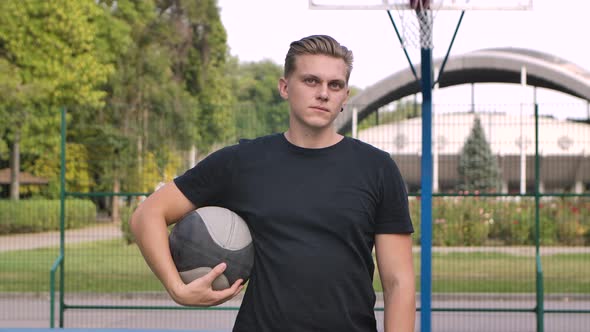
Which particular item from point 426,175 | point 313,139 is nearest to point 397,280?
point 313,139

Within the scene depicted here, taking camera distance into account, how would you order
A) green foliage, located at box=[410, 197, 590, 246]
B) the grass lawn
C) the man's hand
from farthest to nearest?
the grass lawn
green foliage, located at box=[410, 197, 590, 246]
the man's hand

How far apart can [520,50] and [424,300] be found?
1307 inches

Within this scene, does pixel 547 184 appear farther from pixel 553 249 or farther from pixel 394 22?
pixel 394 22

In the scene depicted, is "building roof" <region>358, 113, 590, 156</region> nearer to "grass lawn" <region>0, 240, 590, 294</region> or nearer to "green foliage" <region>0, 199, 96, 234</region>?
"green foliage" <region>0, 199, 96, 234</region>

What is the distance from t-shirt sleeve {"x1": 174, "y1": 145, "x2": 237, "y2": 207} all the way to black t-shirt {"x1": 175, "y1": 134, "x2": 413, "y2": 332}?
5cm

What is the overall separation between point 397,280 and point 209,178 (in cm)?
70

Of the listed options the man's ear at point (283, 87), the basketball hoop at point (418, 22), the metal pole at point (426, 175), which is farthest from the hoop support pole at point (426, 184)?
the man's ear at point (283, 87)

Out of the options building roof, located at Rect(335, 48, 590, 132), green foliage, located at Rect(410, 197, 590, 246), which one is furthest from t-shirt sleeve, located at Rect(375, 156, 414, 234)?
building roof, located at Rect(335, 48, 590, 132)

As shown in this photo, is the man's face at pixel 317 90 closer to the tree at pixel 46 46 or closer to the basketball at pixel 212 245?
the basketball at pixel 212 245

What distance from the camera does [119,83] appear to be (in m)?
39.8

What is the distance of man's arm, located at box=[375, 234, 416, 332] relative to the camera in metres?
2.98

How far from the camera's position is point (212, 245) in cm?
312

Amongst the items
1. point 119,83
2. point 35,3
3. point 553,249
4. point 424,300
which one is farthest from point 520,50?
point 424,300

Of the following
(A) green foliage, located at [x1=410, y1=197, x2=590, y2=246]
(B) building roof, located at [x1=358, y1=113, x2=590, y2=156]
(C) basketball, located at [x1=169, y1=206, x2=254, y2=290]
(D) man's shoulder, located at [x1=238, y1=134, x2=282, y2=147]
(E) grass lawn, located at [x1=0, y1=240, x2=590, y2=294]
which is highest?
(B) building roof, located at [x1=358, y1=113, x2=590, y2=156]
